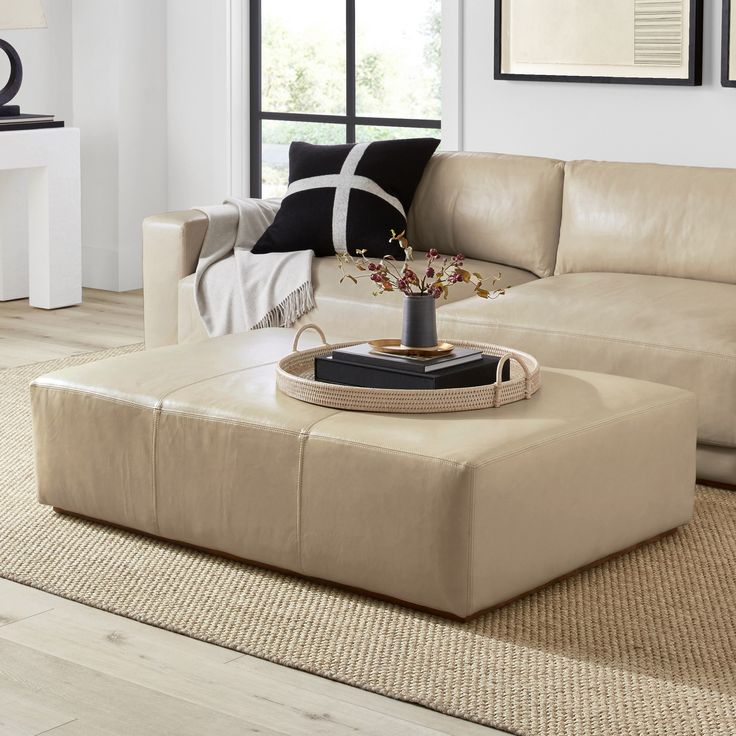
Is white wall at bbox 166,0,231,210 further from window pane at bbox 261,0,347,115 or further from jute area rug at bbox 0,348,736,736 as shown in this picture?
jute area rug at bbox 0,348,736,736

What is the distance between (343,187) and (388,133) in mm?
1484

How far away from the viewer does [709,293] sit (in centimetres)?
368

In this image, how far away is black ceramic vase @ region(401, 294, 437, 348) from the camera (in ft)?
9.12

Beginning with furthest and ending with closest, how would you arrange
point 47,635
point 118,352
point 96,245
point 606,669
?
point 96,245 < point 118,352 < point 47,635 < point 606,669

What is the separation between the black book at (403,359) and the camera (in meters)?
2.68

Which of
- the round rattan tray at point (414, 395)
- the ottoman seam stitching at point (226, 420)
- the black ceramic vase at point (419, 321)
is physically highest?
the black ceramic vase at point (419, 321)

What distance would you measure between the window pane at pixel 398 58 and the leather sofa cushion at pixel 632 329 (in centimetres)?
191

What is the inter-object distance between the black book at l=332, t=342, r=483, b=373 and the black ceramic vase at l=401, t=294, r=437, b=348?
0.06 metres

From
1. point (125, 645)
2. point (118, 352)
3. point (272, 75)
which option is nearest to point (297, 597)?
point (125, 645)

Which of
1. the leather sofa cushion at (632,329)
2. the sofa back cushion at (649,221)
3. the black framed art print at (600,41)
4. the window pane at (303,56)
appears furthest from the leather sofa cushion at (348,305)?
the window pane at (303,56)

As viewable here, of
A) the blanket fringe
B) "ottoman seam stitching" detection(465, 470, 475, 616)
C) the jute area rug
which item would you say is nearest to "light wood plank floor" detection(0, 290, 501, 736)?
the jute area rug

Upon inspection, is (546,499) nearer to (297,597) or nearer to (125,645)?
(297,597)

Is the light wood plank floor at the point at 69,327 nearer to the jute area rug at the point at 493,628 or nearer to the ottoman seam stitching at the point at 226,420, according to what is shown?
the jute area rug at the point at 493,628

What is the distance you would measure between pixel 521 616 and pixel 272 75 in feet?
13.4
